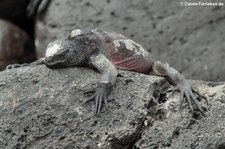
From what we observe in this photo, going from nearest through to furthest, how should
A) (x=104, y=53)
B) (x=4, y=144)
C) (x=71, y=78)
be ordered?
1. (x=4, y=144)
2. (x=71, y=78)
3. (x=104, y=53)

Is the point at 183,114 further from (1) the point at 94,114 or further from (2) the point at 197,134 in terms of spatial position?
(1) the point at 94,114

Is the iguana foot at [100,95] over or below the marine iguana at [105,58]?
below

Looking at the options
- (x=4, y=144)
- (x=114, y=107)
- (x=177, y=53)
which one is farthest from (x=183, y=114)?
(x=177, y=53)

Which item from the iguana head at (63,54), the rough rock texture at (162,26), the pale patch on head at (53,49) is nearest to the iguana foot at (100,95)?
the iguana head at (63,54)

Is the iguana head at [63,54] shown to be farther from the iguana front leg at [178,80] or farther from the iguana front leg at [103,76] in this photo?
the iguana front leg at [178,80]

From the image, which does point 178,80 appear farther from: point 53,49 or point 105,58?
point 53,49

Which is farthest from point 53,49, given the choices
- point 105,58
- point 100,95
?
point 100,95

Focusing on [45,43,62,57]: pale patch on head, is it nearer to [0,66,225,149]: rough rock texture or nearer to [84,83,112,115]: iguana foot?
[0,66,225,149]: rough rock texture
